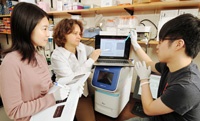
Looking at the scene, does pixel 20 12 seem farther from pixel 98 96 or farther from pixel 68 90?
pixel 98 96

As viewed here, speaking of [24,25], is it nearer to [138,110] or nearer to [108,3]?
[108,3]

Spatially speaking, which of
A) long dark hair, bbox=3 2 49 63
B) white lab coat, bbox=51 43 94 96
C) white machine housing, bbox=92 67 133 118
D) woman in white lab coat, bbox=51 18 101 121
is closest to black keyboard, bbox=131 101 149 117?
white machine housing, bbox=92 67 133 118

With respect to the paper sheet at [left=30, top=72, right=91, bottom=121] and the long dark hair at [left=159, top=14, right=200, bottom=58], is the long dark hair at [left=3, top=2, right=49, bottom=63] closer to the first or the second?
the paper sheet at [left=30, top=72, right=91, bottom=121]

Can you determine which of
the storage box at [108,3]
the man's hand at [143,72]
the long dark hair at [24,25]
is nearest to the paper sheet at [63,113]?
the long dark hair at [24,25]

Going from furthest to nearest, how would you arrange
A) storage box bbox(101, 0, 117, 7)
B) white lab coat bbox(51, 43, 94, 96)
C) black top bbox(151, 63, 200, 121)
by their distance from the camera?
storage box bbox(101, 0, 117, 7) < white lab coat bbox(51, 43, 94, 96) < black top bbox(151, 63, 200, 121)

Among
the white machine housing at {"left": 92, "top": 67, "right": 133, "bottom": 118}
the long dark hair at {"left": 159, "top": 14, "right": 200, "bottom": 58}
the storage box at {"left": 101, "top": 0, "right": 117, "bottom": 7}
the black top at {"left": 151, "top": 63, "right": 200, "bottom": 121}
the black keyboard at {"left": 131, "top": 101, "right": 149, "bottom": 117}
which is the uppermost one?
the storage box at {"left": 101, "top": 0, "right": 117, "bottom": 7}

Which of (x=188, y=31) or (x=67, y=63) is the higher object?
(x=188, y=31)

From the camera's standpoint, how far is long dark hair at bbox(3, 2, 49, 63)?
0.73m

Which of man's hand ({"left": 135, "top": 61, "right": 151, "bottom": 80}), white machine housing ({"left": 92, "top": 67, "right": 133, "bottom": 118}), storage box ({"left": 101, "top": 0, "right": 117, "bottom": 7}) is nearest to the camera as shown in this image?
man's hand ({"left": 135, "top": 61, "right": 151, "bottom": 80})

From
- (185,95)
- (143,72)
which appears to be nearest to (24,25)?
(143,72)

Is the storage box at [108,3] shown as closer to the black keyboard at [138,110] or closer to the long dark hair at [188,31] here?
the long dark hair at [188,31]

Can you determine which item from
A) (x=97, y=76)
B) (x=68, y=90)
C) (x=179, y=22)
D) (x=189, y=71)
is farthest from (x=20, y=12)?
(x=189, y=71)

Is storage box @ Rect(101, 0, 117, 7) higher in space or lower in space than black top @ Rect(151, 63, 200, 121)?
higher

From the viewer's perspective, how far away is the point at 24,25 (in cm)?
74
